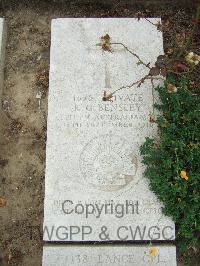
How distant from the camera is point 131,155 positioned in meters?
4.18

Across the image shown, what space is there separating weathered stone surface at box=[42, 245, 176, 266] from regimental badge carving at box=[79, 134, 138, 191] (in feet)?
1.87

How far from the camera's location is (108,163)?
4145 mm

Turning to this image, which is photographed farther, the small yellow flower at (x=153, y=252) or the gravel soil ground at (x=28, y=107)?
the gravel soil ground at (x=28, y=107)

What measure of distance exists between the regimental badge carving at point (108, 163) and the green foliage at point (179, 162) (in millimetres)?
183

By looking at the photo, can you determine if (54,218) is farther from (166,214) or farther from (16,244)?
(166,214)

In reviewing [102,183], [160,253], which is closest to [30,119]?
[102,183]

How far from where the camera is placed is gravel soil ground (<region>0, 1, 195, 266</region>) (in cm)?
427

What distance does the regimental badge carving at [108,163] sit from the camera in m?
4.09

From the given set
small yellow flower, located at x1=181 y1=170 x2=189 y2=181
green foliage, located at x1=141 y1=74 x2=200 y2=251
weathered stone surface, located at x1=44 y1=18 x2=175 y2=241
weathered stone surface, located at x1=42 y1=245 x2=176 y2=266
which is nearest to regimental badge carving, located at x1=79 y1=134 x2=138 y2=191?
weathered stone surface, located at x1=44 y1=18 x2=175 y2=241

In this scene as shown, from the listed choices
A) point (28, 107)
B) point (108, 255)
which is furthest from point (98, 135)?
point (108, 255)

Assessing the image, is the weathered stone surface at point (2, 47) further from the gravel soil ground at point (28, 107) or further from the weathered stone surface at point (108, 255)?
the weathered stone surface at point (108, 255)

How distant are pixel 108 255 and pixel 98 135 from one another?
3.78 ft

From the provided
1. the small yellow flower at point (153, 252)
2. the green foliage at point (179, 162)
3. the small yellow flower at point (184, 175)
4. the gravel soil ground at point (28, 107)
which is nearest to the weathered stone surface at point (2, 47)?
the gravel soil ground at point (28, 107)

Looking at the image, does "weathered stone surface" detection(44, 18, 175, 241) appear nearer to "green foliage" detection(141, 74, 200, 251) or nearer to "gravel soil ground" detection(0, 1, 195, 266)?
"green foliage" detection(141, 74, 200, 251)
